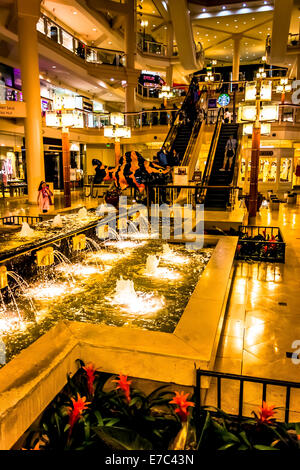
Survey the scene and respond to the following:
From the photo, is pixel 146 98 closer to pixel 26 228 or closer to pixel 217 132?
pixel 217 132

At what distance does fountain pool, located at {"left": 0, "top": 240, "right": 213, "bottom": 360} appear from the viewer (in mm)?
4207

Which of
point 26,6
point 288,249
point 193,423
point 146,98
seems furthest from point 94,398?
point 146,98

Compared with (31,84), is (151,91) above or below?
above

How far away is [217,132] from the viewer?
590 inches

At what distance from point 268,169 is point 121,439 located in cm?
2571

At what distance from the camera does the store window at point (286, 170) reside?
25578mm

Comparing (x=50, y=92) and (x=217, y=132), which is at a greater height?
(x=50, y=92)

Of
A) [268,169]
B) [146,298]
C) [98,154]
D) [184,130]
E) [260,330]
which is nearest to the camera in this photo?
[260,330]

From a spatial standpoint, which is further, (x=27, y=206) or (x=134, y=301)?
(x=27, y=206)

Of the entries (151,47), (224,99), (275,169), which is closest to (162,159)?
(224,99)

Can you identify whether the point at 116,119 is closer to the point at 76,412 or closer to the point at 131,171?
the point at 131,171

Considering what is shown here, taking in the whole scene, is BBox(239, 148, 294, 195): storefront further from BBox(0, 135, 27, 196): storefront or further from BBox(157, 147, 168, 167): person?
BBox(157, 147, 168, 167): person

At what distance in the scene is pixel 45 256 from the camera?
577 cm

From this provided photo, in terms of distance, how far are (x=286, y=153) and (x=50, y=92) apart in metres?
16.5
